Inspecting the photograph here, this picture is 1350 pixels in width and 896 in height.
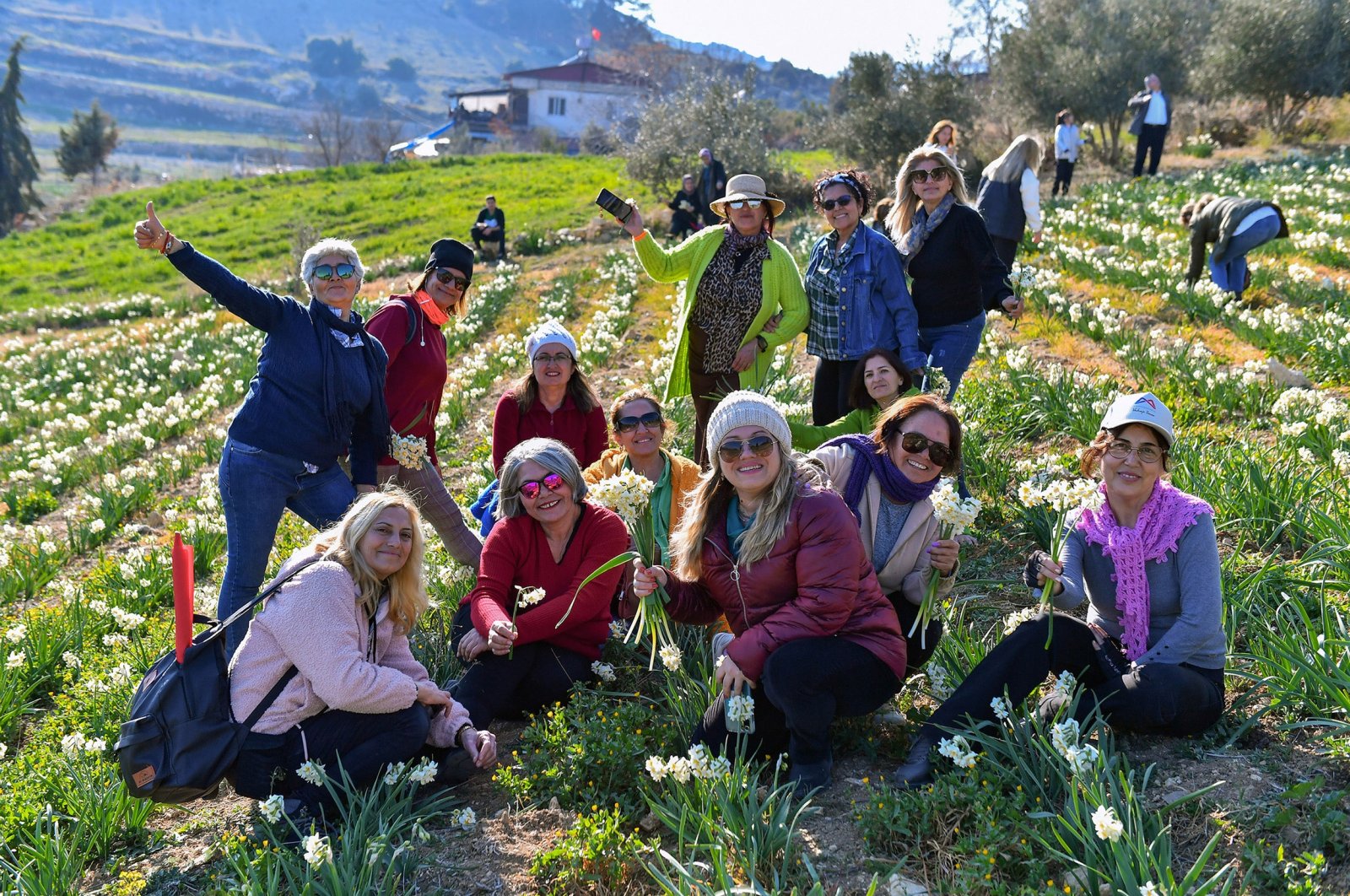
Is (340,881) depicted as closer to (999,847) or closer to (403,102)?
(999,847)

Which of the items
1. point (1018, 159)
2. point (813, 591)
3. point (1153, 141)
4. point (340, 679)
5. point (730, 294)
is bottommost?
point (340, 679)

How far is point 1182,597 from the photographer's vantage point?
3727mm

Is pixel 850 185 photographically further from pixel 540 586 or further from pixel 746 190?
pixel 540 586

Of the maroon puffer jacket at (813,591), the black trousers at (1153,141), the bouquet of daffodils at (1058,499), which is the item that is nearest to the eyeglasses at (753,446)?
the maroon puffer jacket at (813,591)

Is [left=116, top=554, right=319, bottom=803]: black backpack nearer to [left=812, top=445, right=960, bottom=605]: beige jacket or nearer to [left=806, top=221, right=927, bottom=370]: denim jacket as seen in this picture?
[left=812, top=445, right=960, bottom=605]: beige jacket

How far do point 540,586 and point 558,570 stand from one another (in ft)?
0.34

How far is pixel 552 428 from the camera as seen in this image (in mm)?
5828

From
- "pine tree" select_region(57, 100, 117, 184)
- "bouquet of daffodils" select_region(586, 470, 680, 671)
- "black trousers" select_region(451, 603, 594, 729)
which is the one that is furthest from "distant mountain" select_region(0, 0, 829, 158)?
"bouquet of daffodils" select_region(586, 470, 680, 671)

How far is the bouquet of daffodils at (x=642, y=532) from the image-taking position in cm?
382

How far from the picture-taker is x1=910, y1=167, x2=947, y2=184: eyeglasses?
588 cm

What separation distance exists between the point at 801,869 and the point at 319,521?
2.87 m

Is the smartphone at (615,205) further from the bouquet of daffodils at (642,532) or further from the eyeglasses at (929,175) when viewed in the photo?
the bouquet of daffodils at (642,532)

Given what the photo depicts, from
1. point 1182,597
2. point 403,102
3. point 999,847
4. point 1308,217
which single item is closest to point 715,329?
point 1182,597

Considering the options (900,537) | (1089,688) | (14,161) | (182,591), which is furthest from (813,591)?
(14,161)
